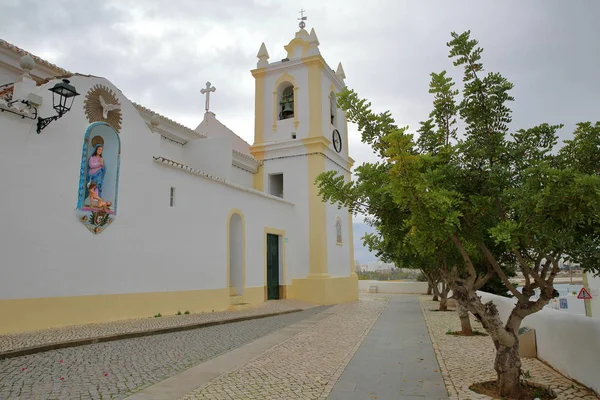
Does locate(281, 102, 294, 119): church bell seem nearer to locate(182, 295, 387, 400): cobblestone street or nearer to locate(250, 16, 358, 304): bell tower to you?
locate(250, 16, 358, 304): bell tower

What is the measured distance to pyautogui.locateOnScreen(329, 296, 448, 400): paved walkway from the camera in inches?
214

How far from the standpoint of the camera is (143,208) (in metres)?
11.8

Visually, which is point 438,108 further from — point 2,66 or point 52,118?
point 2,66

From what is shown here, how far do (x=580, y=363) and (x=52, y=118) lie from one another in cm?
1037

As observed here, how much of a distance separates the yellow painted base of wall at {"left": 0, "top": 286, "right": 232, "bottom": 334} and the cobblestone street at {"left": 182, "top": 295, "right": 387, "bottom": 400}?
14.3 ft

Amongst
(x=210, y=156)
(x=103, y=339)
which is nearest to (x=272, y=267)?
(x=210, y=156)

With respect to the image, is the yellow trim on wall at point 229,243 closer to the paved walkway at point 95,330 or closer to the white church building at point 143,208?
the white church building at point 143,208

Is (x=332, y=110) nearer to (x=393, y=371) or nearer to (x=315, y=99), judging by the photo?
(x=315, y=99)

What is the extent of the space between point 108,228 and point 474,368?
8689 millimetres

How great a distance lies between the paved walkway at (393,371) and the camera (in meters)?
5.43

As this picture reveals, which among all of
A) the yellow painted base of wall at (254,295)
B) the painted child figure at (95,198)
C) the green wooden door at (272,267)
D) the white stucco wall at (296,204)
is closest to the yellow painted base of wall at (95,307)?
the yellow painted base of wall at (254,295)

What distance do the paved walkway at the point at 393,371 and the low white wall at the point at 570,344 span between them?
1.78 meters

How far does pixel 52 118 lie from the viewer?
29.8 feet

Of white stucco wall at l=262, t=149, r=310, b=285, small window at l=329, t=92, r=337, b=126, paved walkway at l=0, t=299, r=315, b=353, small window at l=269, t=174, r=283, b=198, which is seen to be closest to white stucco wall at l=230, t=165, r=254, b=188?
white stucco wall at l=262, t=149, r=310, b=285
